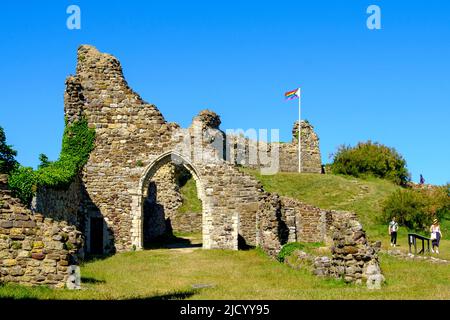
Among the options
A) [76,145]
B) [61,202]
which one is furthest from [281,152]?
[61,202]

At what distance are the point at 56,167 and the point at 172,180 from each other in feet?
49.3

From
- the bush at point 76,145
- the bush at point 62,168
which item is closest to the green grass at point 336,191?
the bush at point 76,145

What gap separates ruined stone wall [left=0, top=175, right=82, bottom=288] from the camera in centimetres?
1418

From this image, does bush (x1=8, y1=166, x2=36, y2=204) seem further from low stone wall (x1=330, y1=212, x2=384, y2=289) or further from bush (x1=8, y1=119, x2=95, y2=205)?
low stone wall (x1=330, y1=212, x2=384, y2=289)

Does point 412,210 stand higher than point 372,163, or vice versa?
point 372,163

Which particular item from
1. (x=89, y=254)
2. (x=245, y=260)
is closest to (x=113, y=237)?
(x=89, y=254)

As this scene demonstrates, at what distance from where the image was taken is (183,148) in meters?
29.4

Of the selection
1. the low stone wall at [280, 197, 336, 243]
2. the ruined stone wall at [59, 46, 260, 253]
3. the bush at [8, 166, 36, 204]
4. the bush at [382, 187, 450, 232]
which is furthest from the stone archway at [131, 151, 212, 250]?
the bush at [382, 187, 450, 232]

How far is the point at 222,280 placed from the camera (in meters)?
18.2

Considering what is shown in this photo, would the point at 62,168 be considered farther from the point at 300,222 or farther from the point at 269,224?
the point at 300,222

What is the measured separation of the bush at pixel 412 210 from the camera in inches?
1366

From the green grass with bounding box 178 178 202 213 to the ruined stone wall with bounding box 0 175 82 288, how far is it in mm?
24542

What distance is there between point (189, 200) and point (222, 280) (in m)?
22.9
